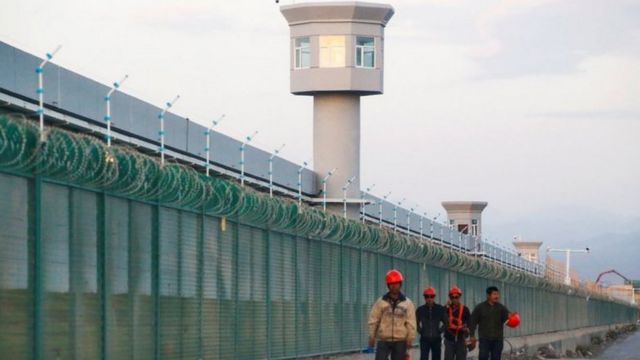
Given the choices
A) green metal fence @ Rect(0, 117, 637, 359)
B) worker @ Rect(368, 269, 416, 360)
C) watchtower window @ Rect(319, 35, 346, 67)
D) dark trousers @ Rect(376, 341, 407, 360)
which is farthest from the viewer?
watchtower window @ Rect(319, 35, 346, 67)

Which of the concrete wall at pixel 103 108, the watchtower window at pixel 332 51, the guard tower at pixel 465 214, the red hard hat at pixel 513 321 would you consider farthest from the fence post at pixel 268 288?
the guard tower at pixel 465 214

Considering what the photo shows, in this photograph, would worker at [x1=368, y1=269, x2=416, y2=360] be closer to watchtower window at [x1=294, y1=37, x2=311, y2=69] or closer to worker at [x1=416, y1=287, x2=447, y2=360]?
worker at [x1=416, y1=287, x2=447, y2=360]

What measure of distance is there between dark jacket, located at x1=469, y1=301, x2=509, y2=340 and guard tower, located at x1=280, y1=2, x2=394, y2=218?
22.3 meters

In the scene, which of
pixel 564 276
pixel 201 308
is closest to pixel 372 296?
pixel 201 308

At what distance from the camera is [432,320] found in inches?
909

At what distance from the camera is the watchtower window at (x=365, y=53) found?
46.0 metres

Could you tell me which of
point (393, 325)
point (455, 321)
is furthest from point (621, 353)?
point (393, 325)

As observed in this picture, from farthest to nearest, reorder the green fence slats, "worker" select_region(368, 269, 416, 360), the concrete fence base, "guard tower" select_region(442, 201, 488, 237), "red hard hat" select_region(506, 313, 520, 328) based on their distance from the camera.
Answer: "guard tower" select_region(442, 201, 488, 237) < the concrete fence base < "red hard hat" select_region(506, 313, 520, 328) < "worker" select_region(368, 269, 416, 360) < the green fence slats

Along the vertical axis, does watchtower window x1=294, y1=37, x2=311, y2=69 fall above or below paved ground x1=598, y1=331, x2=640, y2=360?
above

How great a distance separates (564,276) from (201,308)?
7141cm

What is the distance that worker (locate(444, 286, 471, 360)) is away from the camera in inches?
922

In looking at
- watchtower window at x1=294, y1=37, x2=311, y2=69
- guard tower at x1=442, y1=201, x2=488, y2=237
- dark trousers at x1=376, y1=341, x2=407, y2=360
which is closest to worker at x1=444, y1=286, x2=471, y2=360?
dark trousers at x1=376, y1=341, x2=407, y2=360

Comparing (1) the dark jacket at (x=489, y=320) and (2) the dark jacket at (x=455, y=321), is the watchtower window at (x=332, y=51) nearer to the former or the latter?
(2) the dark jacket at (x=455, y=321)

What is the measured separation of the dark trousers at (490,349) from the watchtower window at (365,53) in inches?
905
